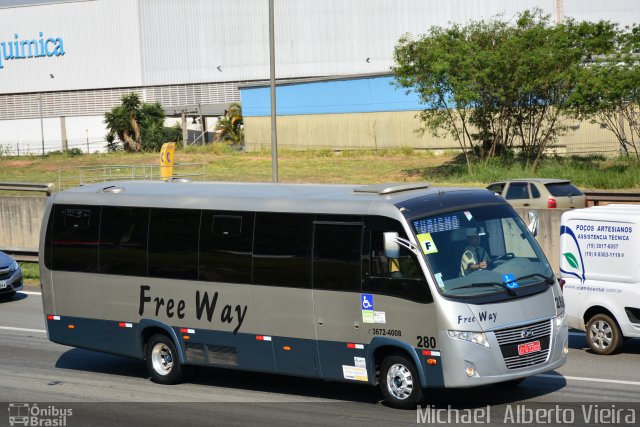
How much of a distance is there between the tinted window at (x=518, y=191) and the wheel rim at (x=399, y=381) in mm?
17259

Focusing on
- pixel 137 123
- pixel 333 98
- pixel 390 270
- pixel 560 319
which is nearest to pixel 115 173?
pixel 333 98

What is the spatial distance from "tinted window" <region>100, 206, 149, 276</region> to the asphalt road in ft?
5.44

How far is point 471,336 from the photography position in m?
10.4

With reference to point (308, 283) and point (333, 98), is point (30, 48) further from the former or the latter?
point (308, 283)

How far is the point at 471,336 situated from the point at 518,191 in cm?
1783

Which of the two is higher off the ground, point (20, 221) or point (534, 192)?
point (534, 192)

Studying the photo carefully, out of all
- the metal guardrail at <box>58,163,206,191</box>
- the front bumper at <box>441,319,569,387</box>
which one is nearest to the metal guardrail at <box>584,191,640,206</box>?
the front bumper at <box>441,319,569,387</box>

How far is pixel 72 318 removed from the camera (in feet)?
A: 45.8

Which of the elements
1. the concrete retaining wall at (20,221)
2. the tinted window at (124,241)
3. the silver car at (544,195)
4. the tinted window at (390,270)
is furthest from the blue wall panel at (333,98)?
the tinted window at (390,270)

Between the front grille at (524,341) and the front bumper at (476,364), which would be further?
the front grille at (524,341)

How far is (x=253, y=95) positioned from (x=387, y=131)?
10145 millimetres

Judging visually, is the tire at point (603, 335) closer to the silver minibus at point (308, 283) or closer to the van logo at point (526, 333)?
the silver minibus at point (308, 283)

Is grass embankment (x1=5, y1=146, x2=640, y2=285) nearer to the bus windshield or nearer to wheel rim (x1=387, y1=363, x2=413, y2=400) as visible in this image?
wheel rim (x1=387, y1=363, x2=413, y2=400)

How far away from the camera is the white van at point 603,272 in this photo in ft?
44.4
